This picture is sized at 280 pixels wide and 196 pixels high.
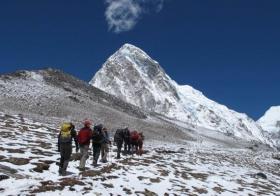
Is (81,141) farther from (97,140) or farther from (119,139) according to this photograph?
(119,139)

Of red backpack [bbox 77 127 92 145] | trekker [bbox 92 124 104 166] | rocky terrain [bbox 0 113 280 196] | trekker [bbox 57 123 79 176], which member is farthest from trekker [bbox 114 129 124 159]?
trekker [bbox 57 123 79 176]

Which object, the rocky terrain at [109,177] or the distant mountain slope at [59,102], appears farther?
the distant mountain slope at [59,102]

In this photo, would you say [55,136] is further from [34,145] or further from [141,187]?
[141,187]

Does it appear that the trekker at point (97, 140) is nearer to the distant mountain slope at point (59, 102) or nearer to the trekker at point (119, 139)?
the trekker at point (119, 139)

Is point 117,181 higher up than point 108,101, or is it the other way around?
point 108,101

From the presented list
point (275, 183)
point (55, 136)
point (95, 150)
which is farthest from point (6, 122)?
point (275, 183)

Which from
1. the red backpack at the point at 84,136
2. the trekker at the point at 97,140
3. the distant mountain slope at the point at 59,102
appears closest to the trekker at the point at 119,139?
the trekker at the point at 97,140

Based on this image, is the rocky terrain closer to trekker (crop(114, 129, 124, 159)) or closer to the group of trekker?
the group of trekker

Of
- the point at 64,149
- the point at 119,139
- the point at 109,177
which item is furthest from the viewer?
the point at 119,139

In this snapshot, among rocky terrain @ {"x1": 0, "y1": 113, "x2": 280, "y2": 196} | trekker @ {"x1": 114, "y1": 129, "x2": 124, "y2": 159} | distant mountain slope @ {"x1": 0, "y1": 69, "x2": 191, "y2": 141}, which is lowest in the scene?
rocky terrain @ {"x1": 0, "y1": 113, "x2": 280, "y2": 196}

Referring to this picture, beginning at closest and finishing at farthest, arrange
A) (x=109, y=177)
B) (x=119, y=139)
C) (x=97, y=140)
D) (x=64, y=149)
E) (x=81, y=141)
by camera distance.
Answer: (x=64, y=149), (x=109, y=177), (x=81, y=141), (x=97, y=140), (x=119, y=139)

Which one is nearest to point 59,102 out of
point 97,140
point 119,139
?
point 119,139

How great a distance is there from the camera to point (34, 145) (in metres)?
30.2

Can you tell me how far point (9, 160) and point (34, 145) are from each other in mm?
7529
